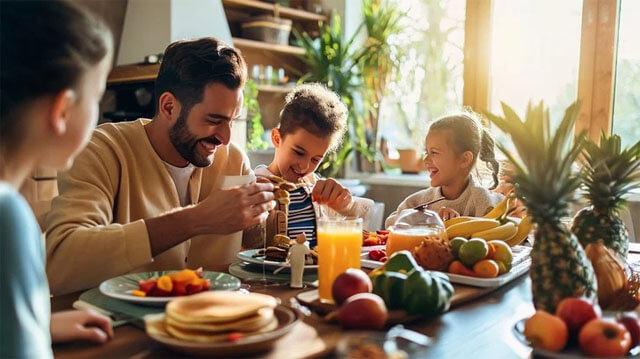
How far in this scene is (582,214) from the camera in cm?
154

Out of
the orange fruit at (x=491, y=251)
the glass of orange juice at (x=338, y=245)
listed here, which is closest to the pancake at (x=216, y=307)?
the glass of orange juice at (x=338, y=245)

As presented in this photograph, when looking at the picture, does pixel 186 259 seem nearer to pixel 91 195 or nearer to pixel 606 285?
pixel 91 195

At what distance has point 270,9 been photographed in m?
4.64

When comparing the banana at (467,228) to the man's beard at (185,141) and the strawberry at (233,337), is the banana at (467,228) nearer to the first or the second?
the man's beard at (185,141)

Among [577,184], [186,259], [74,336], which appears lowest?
[186,259]

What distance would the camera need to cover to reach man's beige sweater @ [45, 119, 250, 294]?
149 cm

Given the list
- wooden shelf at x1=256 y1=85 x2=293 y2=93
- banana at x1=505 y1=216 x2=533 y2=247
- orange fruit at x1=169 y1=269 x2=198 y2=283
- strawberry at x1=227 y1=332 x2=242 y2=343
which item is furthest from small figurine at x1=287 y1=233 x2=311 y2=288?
wooden shelf at x1=256 y1=85 x2=293 y2=93

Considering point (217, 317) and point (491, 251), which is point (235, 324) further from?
point (491, 251)

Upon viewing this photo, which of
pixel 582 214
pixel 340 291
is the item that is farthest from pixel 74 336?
pixel 582 214

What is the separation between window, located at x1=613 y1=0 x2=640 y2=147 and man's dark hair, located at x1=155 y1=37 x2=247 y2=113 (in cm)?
295

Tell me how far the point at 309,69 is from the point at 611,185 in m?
3.80

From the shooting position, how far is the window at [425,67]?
4.61m

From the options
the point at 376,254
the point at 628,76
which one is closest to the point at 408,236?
the point at 376,254

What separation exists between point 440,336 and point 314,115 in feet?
4.50
